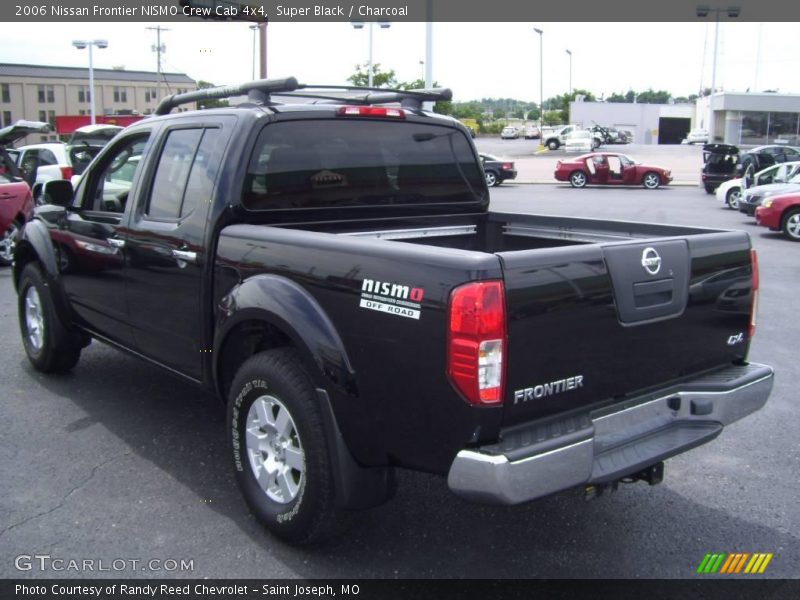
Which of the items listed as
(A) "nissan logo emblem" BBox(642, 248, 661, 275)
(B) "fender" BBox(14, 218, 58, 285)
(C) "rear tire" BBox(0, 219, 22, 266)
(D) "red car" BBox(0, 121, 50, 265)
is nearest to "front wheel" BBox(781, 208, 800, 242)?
(D) "red car" BBox(0, 121, 50, 265)

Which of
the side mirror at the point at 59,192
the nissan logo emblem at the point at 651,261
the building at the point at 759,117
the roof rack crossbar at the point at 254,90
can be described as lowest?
the nissan logo emblem at the point at 651,261

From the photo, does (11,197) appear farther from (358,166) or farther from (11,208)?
(358,166)

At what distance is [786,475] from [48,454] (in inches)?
169

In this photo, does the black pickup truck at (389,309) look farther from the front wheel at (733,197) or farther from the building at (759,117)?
the building at (759,117)

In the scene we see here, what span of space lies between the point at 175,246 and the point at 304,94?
4.41 ft

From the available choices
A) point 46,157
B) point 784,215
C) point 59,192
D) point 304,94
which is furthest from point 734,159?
point 59,192

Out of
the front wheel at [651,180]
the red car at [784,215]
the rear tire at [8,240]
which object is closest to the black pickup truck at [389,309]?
the rear tire at [8,240]

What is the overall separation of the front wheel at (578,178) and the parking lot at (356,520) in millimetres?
27786

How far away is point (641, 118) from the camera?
83.8 m

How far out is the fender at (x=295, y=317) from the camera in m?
3.26

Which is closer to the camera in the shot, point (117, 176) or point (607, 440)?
point (607, 440)

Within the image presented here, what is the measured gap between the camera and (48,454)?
4750 mm
